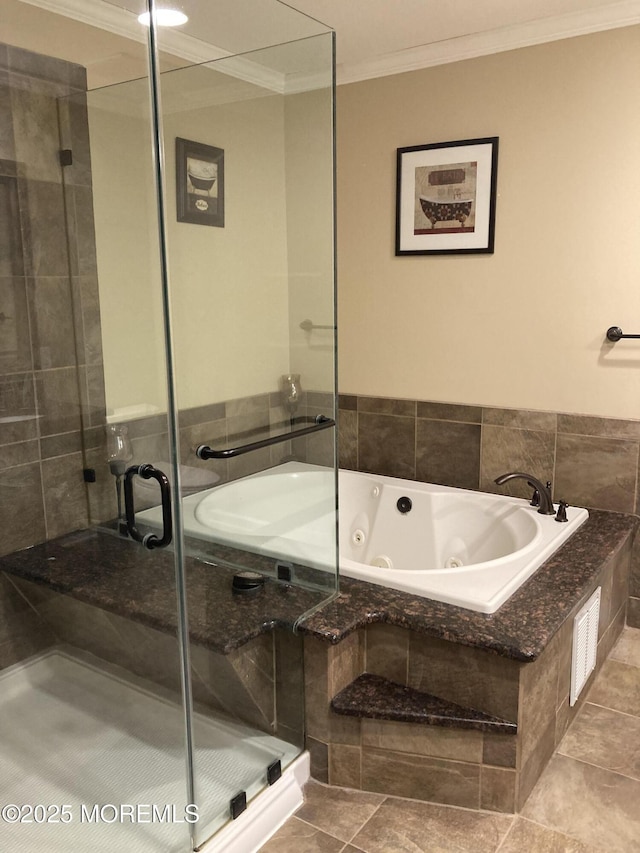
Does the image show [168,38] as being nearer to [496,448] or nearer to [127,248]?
[127,248]

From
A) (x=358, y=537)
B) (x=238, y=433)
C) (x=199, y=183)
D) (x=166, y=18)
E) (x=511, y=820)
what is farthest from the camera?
(x=358, y=537)

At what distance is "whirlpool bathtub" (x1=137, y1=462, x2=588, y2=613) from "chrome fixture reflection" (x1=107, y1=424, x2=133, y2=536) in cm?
17

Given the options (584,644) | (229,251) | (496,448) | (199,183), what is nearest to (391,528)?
(496,448)

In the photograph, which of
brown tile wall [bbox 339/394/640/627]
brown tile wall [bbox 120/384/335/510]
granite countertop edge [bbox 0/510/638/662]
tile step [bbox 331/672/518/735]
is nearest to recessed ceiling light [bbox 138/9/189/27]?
brown tile wall [bbox 120/384/335/510]

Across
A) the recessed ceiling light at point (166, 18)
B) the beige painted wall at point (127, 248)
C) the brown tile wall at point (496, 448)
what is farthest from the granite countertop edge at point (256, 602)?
the recessed ceiling light at point (166, 18)

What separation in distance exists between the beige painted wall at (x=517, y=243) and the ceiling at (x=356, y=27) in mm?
67

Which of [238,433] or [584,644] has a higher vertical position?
[238,433]

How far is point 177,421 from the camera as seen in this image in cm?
165

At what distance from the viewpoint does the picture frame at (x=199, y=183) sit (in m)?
1.73

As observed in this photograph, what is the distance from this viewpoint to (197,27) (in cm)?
160

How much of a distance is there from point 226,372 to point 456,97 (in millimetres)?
1809

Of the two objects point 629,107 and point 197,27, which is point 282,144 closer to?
point 197,27

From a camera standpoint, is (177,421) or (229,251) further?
(229,251)

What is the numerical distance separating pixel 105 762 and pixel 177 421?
3.13ft
